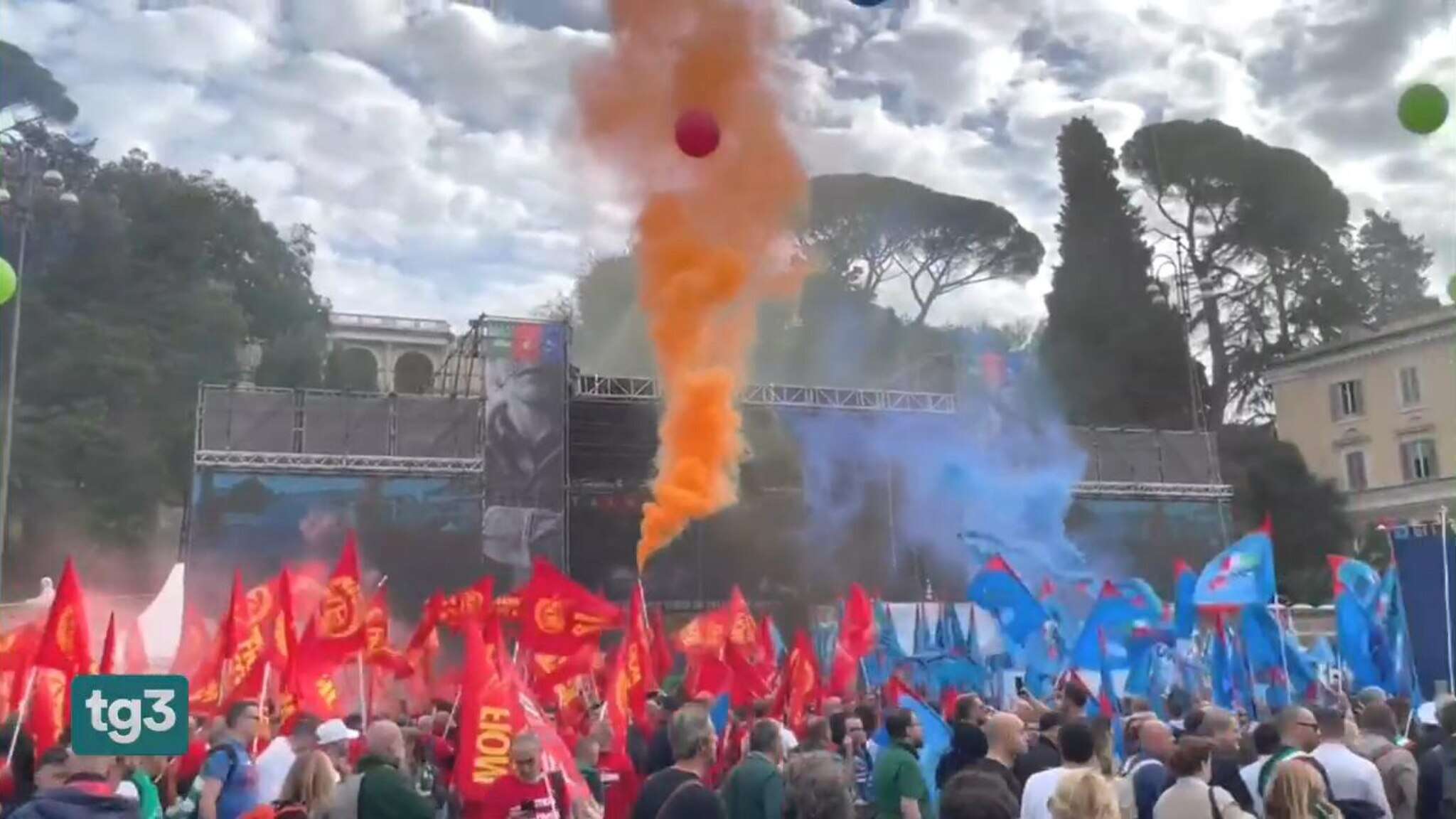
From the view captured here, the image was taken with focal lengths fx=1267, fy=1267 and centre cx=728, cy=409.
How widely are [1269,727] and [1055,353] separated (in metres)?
31.6

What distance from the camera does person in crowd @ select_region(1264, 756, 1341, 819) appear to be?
11.6ft

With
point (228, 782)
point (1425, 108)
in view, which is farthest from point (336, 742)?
point (1425, 108)

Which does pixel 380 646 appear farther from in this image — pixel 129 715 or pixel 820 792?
pixel 820 792

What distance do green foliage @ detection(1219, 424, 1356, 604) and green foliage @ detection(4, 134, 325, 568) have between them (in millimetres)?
Result: 24747

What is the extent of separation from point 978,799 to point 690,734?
99 cm

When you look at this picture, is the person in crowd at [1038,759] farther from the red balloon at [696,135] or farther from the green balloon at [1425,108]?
the red balloon at [696,135]

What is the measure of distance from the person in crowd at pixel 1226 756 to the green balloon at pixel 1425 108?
13.2 feet

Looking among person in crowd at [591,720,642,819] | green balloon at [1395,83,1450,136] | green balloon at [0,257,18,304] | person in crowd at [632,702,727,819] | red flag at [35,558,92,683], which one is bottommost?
person in crowd at [591,720,642,819]

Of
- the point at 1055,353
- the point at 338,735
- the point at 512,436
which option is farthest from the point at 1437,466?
the point at 338,735

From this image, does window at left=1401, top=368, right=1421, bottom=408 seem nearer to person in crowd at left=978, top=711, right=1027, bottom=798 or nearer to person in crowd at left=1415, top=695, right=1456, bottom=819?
person in crowd at left=1415, top=695, right=1456, bottom=819

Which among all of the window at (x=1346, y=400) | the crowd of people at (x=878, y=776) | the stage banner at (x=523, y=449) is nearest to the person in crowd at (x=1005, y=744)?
the crowd of people at (x=878, y=776)

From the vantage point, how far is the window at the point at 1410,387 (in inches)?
1163

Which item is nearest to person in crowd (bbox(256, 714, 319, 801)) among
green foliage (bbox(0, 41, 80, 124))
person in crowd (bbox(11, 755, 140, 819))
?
person in crowd (bbox(11, 755, 140, 819))

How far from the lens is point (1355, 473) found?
31.6 meters
